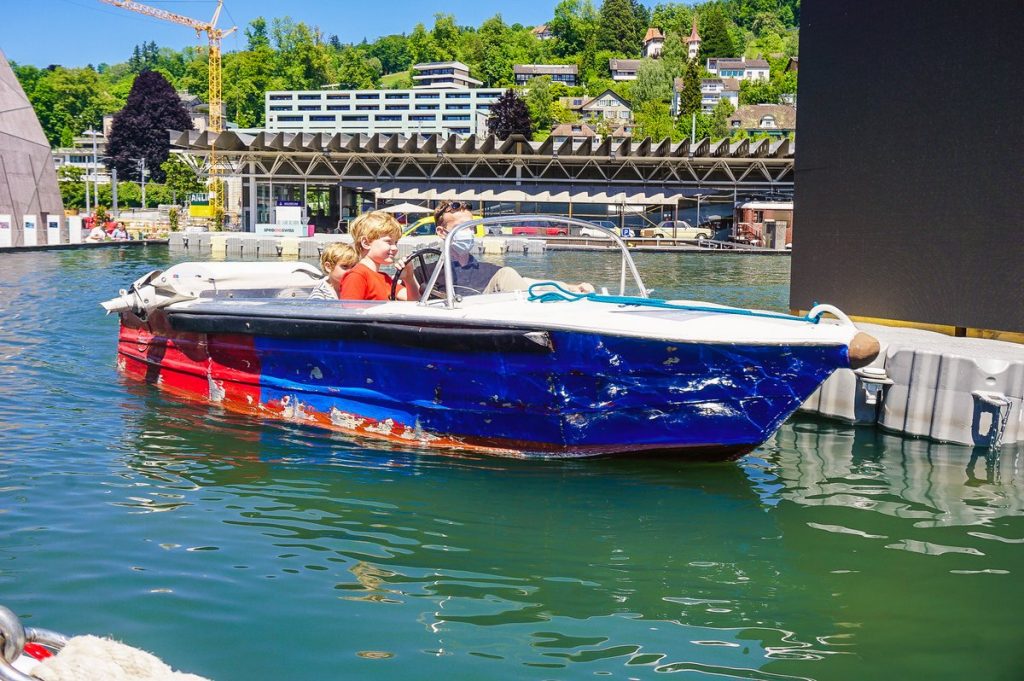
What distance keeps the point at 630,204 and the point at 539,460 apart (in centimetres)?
5886

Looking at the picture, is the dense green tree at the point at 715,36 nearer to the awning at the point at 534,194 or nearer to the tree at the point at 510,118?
the tree at the point at 510,118

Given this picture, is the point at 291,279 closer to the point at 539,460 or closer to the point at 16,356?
the point at 16,356

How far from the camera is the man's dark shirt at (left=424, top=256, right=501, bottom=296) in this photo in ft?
24.8

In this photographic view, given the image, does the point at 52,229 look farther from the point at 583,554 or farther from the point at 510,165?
the point at 583,554

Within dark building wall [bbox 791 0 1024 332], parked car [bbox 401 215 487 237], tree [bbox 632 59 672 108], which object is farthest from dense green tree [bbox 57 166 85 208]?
parked car [bbox 401 215 487 237]

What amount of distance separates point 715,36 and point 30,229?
159 meters

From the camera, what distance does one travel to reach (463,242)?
25.1 feet

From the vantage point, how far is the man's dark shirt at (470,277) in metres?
7.57

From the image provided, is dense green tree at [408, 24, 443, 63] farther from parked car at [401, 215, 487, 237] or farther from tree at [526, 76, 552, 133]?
parked car at [401, 215, 487, 237]

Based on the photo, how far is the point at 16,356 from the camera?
11781 millimetres

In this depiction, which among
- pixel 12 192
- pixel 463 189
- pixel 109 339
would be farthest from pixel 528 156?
pixel 109 339

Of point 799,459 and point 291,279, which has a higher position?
point 291,279

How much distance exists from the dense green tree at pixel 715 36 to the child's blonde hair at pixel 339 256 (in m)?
178

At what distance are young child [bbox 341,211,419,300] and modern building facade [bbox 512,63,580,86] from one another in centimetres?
17889
